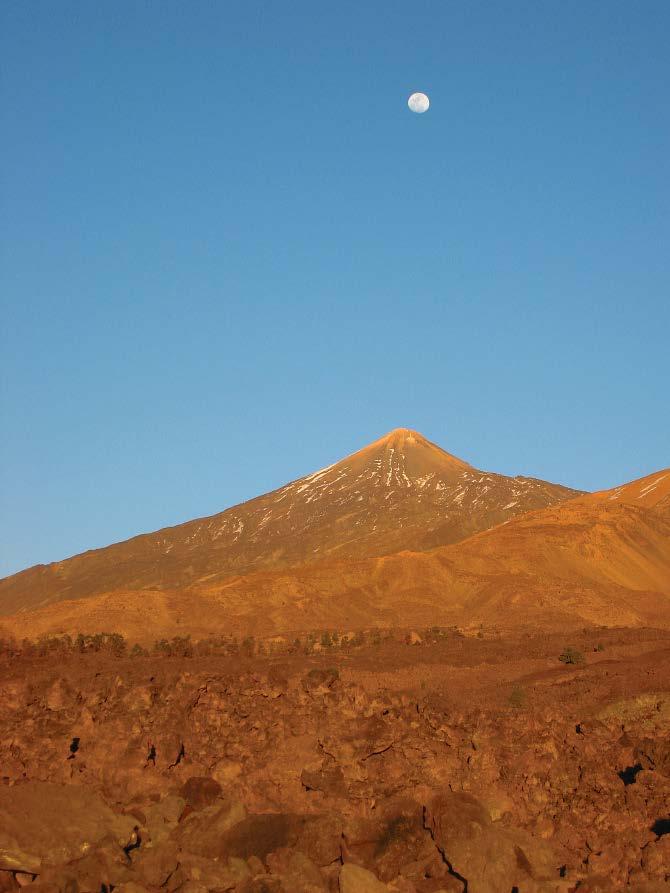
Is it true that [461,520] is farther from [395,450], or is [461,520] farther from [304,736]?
[304,736]

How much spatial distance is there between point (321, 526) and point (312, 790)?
121m

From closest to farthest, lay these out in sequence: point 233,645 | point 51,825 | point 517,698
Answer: point 51,825 → point 517,698 → point 233,645

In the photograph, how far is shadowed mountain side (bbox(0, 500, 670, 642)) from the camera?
6291cm

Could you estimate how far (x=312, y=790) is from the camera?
17891 millimetres

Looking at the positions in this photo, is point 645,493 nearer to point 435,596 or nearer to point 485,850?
point 435,596

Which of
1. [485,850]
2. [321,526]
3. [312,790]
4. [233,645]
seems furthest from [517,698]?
[321,526]

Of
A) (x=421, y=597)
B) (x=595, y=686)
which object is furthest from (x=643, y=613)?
(x=595, y=686)

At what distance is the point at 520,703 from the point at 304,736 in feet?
29.5

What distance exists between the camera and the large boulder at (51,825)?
15.4m

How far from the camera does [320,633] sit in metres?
57.7

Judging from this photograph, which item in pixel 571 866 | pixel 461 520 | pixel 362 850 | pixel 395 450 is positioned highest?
pixel 395 450

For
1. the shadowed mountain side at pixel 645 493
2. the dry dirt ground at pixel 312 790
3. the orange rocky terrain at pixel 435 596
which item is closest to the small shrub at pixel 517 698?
the dry dirt ground at pixel 312 790

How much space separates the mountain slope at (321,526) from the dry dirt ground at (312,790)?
95.2 metres

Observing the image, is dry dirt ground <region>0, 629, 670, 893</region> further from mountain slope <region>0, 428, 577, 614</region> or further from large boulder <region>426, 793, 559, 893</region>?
mountain slope <region>0, 428, 577, 614</region>
